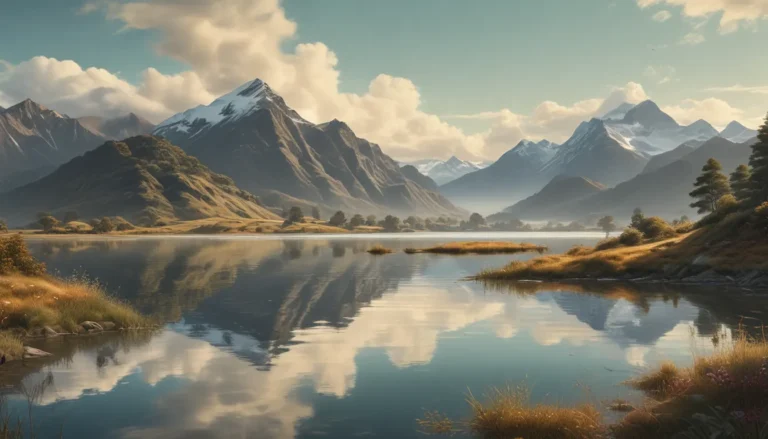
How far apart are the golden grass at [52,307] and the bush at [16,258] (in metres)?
1.42

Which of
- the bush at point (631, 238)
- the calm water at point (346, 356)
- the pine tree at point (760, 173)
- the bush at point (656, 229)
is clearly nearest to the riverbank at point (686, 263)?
the pine tree at point (760, 173)

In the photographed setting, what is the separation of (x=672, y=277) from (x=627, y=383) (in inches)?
2121

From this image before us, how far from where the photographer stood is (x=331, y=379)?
2750 cm

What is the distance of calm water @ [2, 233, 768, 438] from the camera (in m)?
22.1

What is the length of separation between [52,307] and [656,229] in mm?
96678

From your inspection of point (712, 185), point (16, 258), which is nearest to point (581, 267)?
point (712, 185)

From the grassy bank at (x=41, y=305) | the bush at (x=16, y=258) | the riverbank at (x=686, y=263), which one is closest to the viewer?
the grassy bank at (x=41, y=305)

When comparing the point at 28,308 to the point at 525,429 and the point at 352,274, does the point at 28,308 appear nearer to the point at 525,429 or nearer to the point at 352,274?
the point at 525,429

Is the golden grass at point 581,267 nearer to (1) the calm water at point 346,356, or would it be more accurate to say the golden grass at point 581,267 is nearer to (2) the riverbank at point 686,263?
(2) the riverbank at point 686,263

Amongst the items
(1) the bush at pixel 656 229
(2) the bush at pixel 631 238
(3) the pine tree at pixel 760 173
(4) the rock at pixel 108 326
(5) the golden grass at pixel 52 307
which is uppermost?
(3) the pine tree at pixel 760 173

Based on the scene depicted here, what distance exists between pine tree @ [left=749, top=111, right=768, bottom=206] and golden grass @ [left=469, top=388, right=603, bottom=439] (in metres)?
73.8

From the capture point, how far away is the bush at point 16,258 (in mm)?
43750

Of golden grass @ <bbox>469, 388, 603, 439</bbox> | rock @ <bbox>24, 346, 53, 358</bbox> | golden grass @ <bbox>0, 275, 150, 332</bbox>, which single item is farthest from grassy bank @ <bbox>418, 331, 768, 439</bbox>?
golden grass @ <bbox>0, 275, 150, 332</bbox>

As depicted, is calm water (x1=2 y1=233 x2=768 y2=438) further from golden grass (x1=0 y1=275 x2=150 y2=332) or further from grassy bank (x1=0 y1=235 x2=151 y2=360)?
golden grass (x1=0 y1=275 x2=150 y2=332)
